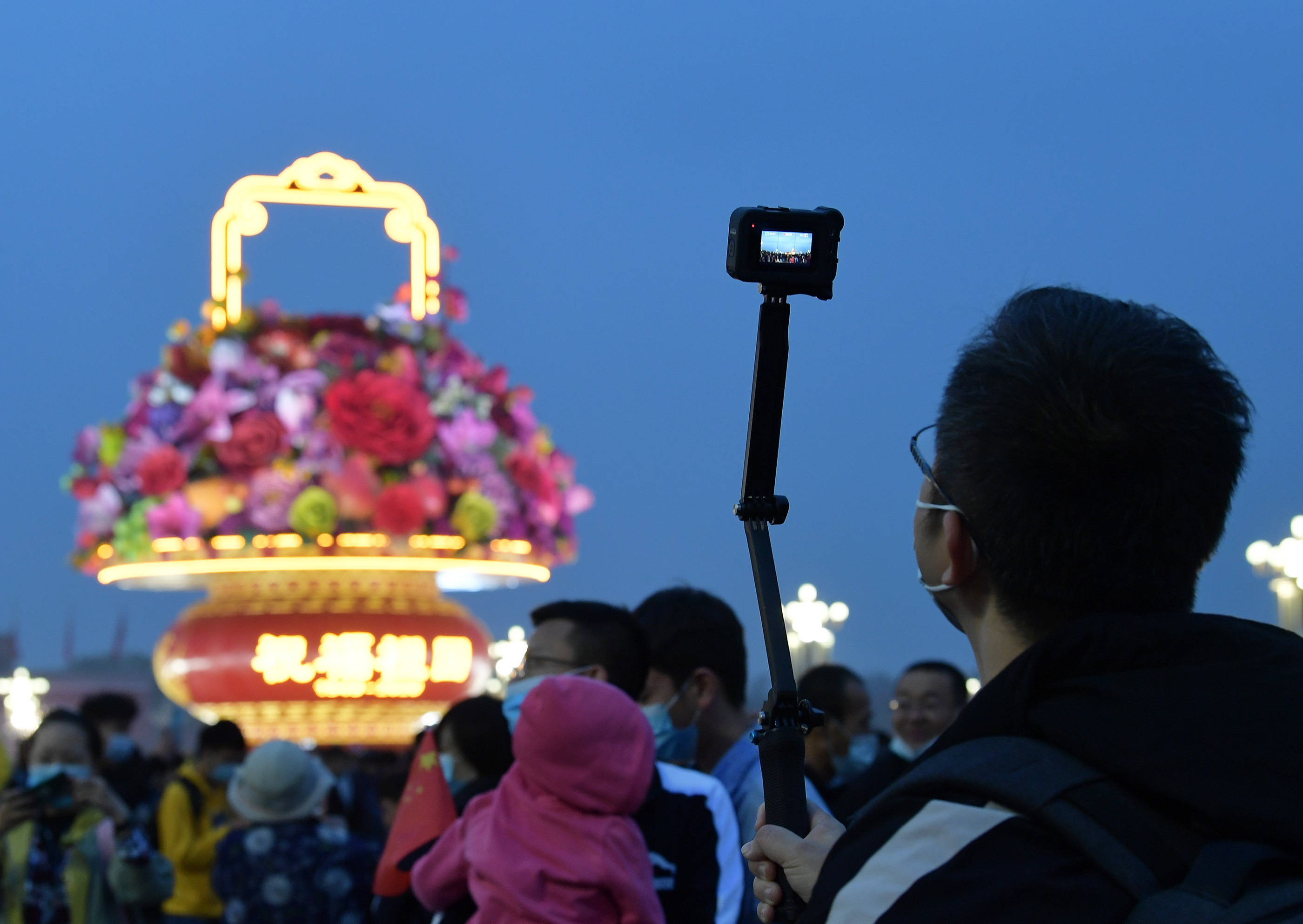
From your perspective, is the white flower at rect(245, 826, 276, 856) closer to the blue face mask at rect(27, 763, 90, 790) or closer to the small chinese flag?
the blue face mask at rect(27, 763, 90, 790)

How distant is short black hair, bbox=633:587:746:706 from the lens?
13.4ft

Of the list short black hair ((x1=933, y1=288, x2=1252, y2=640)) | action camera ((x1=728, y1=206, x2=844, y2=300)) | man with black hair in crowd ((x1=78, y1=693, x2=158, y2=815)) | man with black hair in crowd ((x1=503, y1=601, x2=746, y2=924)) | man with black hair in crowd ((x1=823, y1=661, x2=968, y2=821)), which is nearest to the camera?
short black hair ((x1=933, y1=288, x2=1252, y2=640))

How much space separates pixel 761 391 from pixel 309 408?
399 inches

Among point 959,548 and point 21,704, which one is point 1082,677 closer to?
point 959,548

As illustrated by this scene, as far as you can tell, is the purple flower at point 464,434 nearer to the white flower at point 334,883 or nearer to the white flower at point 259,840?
the white flower at point 259,840

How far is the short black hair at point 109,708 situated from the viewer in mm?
8719

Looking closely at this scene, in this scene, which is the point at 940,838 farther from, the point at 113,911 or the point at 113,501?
the point at 113,501

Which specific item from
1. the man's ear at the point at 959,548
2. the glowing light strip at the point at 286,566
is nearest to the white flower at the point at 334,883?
the man's ear at the point at 959,548

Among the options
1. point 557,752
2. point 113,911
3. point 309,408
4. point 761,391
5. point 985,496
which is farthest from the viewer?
point 309,408

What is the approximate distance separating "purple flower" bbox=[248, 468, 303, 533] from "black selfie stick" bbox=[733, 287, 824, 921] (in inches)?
394

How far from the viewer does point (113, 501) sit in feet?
39.2

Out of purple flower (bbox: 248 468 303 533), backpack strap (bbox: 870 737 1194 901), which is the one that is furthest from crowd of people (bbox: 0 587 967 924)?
purple flower (bbox: 248 468 303 533)

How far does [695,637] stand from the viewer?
13.4 feet

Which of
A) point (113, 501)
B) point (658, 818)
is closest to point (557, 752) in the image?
point (658, 818)
